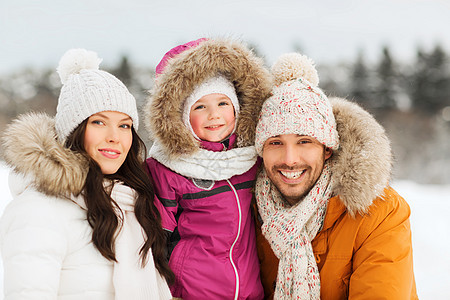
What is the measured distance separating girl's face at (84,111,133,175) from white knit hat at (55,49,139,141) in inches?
2.0

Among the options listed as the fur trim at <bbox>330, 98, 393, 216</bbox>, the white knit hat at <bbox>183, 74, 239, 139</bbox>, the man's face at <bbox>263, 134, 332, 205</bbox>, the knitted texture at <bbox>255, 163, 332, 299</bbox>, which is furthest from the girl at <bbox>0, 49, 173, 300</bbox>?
the fur trim at <bbox>330, 98, 393, 216</bbox>

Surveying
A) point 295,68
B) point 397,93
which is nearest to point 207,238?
point 295,68

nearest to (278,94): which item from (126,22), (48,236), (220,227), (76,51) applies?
(220,227)

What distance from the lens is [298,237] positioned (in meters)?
2.28

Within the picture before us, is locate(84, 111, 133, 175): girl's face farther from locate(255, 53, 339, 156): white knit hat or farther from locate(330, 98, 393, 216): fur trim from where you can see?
locate(330, 98, 393, 216): fur trim

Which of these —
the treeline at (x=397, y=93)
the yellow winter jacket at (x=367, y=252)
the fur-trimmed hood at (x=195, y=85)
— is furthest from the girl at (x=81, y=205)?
the treeline at (x=397, y=93)

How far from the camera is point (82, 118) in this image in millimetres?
1972

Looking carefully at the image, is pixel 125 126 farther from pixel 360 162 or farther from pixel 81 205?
pixel 360 162

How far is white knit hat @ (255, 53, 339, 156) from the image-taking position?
89.7 inches

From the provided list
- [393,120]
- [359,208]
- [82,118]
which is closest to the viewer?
[82,118]

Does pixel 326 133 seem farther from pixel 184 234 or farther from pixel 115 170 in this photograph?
pixel 115 170

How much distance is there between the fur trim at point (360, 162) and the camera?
2.13 m

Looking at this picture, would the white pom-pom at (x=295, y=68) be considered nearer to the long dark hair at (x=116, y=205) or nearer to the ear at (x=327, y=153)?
the ear at (x=327, y=153)

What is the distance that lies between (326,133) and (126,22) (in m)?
→ 15.7
